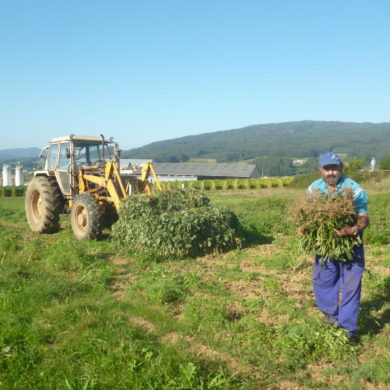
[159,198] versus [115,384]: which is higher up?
[159,198]

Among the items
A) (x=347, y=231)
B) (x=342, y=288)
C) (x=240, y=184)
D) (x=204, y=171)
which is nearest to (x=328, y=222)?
(x=347, y=231)

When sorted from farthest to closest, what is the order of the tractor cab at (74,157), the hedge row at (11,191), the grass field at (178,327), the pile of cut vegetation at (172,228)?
the hedge row at (11,191) → the tractor cab at (74,157) → the pile of cut vegetation at (172,228) → the grass field at (178,327)

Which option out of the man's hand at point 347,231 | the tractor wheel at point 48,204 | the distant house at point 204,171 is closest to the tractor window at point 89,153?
the tractor wheel at point 48,204

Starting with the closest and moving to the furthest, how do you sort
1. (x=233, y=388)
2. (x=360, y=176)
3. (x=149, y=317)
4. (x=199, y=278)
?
(x=233, y=388), (x=149, y=317), (x=199, y=278), (x=360, y=176)

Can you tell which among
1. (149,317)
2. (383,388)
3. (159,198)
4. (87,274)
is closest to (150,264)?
(87,274)

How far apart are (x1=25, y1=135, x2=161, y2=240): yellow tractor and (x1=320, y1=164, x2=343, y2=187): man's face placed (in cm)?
474

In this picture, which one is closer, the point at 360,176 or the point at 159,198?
the point at 159,198

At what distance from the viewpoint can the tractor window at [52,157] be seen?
9836 millimetres

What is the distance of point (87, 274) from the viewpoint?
561 cm

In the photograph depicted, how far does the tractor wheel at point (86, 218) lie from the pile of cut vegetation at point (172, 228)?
71cm

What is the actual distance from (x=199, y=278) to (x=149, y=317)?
143cm

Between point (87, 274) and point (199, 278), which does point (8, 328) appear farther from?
point (199, 278)

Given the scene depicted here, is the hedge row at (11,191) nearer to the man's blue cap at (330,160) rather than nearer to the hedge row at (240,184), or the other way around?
the hedge row at (240,184)

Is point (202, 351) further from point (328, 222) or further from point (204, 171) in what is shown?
point (204, 171)
